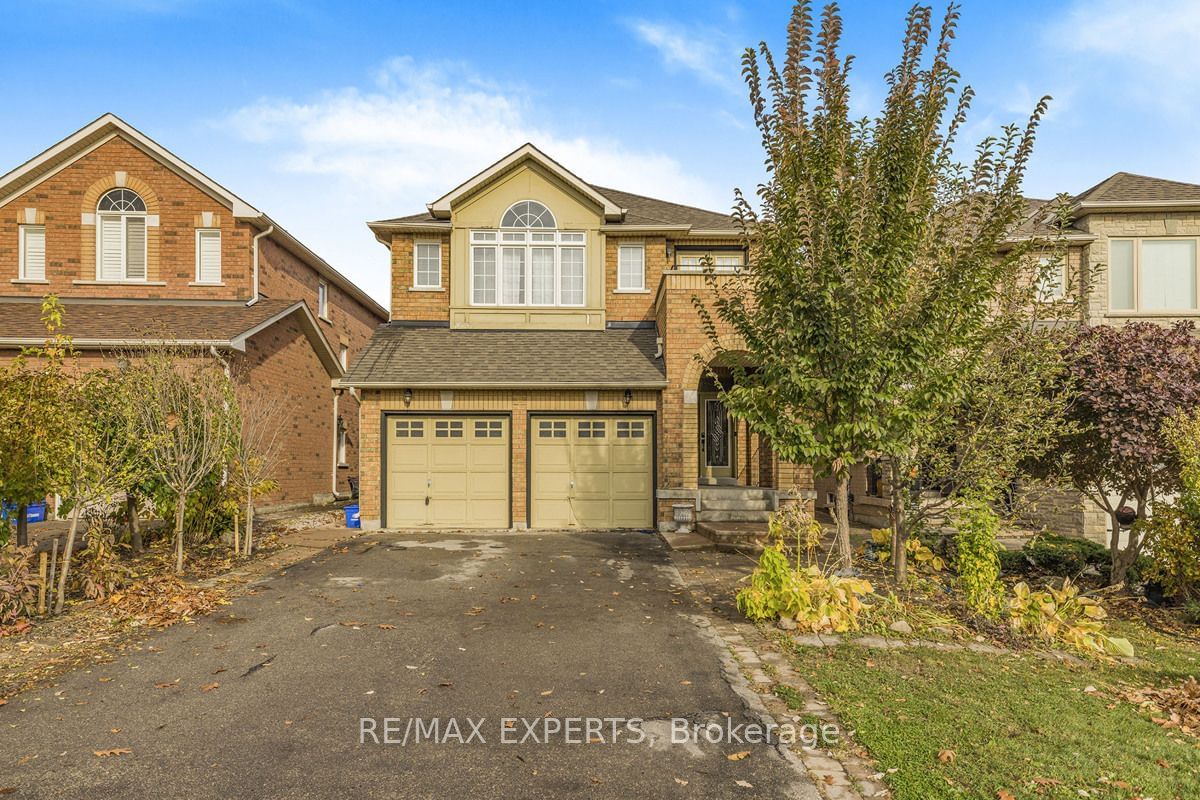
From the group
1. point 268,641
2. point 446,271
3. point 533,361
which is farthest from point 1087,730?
point 446,271

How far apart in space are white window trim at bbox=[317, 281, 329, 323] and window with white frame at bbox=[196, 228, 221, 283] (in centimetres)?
440

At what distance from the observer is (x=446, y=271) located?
1627 cm

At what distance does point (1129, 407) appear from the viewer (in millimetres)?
8836

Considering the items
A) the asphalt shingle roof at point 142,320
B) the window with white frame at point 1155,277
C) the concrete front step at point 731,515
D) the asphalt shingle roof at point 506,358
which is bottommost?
the concrete front step at point 731,515

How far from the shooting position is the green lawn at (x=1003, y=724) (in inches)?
150

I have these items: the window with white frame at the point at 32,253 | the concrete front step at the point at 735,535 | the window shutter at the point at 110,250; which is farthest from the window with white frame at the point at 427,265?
the window with white frame at the point at 32,253

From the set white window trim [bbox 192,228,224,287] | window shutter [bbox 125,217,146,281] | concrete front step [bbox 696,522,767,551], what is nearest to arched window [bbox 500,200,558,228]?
white window trim [bbox 192,228,224,287]

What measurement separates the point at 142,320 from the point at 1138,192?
76.8 ft

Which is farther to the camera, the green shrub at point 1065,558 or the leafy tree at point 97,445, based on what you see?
the green shrub at point 1065,558

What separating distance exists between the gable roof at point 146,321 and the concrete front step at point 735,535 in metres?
10.7

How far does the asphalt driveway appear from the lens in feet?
12.7

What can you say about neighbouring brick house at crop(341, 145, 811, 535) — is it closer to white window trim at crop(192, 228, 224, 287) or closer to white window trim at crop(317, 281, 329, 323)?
white window trim at crop(192, 228, 224, 287)

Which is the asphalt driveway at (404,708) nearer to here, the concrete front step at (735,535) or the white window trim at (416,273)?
the concrete front step at (735,535)

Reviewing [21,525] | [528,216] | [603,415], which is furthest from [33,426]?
[528,216]
